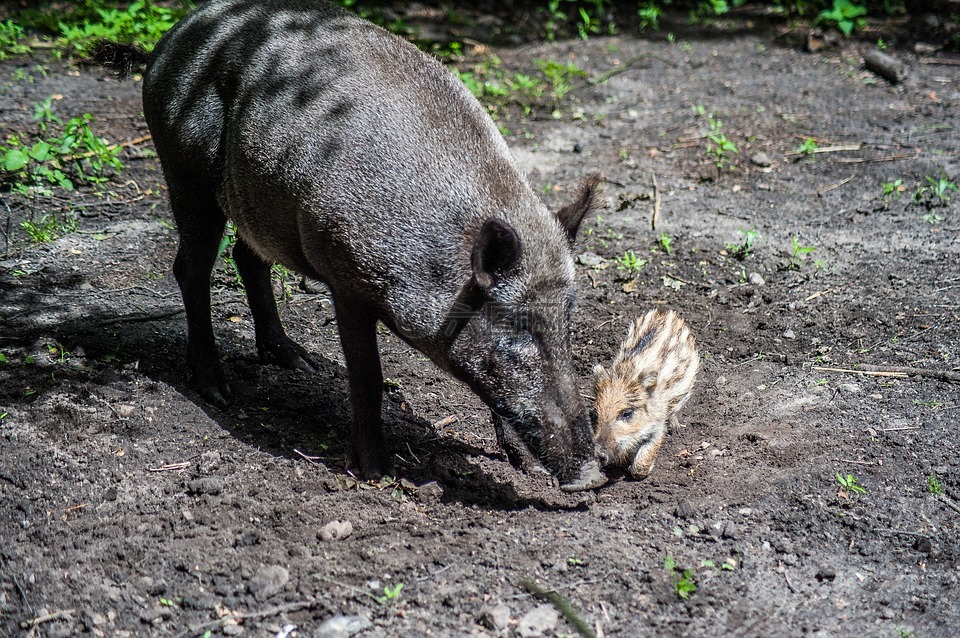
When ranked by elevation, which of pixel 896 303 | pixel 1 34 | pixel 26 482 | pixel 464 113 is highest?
pixel 464 113

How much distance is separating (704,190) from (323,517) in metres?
4.26

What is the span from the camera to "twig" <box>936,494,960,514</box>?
11.3 ft

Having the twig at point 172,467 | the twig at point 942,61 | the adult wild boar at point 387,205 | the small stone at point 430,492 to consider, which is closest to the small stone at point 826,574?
the adult wild boar at point 387,205

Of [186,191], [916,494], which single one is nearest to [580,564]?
[916,494]

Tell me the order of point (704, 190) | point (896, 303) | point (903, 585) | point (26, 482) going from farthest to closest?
1. point (704, 190)
2. point (896, 303)
3. point (26, 482)
4. point (903, 585)

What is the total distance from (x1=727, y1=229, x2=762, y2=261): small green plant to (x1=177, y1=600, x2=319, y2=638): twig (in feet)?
12.6

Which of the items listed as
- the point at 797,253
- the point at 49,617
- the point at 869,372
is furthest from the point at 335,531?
the point at 797,253

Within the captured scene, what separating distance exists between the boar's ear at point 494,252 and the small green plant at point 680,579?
1227 mm

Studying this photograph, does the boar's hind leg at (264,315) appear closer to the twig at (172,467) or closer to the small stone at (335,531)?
the twig at (172,467)

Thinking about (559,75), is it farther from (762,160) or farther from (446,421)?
(446,421)

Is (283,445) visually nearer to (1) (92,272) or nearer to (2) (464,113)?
(2) (464,113)

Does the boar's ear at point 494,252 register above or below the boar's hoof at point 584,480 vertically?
above

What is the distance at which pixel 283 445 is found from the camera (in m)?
3.95

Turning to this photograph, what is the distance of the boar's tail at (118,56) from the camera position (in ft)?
14.7
